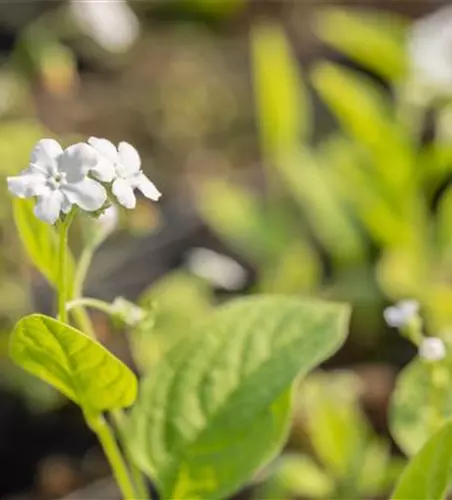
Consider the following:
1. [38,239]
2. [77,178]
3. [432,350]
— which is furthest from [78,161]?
[432,350]

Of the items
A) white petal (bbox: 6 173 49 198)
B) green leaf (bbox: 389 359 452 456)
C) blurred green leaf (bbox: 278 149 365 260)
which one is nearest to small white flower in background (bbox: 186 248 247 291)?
blurred green leaf (bbox: 278 149 365 260)

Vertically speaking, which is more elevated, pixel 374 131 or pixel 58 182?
pixel 58 182

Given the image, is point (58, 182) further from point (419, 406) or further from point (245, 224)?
point (245, 224)

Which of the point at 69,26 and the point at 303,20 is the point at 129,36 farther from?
the point at 303,20

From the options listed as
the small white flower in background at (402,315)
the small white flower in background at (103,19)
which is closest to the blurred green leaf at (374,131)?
the small white flower in background at (103,19)

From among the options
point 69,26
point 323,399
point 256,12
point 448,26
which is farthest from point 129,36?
point 323,399
